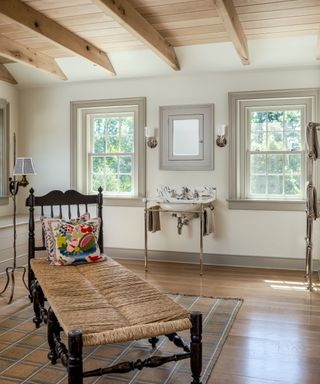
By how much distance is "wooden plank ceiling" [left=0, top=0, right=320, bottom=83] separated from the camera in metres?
3.53

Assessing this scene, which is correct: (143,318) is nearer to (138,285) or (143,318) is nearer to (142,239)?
(138,285)

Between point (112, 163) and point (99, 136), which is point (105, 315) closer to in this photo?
point (112, 163)

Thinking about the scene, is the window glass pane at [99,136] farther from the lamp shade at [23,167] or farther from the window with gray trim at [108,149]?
the lamp shade at [23,167]

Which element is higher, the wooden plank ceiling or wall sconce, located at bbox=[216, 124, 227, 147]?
the wooden plank ceiling

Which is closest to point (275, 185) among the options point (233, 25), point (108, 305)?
point (233, 25)

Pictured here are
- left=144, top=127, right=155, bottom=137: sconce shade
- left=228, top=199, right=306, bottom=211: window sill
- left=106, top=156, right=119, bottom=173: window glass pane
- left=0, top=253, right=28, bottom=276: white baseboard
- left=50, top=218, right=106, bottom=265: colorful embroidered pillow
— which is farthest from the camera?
left=106, top=156, right=119, bottom=173: window glass pane

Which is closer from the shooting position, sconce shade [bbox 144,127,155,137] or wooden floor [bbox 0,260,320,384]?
wooden floor [bbox 0,260,320,384]

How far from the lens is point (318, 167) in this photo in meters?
4.84

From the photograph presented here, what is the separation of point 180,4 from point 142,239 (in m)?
2.97

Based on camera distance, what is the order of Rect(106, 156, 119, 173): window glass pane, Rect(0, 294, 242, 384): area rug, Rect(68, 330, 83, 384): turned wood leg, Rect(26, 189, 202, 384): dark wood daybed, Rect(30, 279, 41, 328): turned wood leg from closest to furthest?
Rect(68, 330, 83, 384): turned wood leg → Rect(26, 189, 202, 384): dark wood daybed → Rect(0, 294, 242, 384): area rug → Rect(30, 279, 41, 328): turned wood leg → Rect(106, 156, 119, 173): window glass pane

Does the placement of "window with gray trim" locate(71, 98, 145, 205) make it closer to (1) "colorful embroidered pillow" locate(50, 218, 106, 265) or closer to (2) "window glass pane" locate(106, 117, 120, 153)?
(2) "window glass pane" locate(106, 117, 120, 153)

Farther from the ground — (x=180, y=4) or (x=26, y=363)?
(x=180, y=4)

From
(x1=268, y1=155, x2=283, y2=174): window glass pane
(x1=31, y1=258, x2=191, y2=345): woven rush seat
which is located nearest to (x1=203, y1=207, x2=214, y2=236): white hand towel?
(x1=268, y1=155, x2=283, y2=174): window glass pane

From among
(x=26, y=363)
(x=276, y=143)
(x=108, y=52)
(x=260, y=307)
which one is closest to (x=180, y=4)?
(x=108, y=52)
